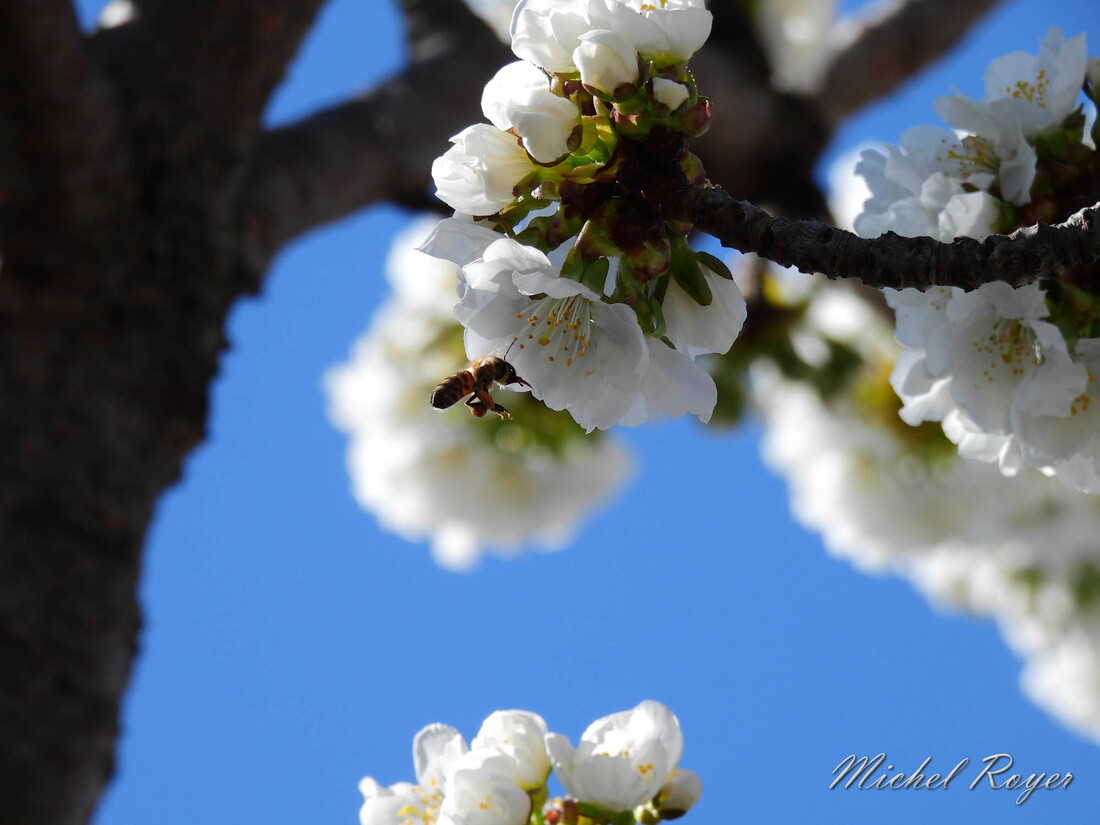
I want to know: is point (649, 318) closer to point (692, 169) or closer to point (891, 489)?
point (692, 169)

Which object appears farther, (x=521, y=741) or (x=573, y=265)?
(x=521, y=741)

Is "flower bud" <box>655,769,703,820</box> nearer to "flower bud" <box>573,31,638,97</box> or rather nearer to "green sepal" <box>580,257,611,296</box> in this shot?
"green sepal" <box>580,257,611,296</box>

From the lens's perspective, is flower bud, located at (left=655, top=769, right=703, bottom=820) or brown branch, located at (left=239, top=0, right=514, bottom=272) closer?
flower bud, located at (left=655, top=769, right=703, bottom=820)

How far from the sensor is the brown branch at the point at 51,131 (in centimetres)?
155

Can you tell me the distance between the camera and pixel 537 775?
816 mm

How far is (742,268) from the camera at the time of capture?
317cm

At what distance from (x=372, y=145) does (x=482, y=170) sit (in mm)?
1511

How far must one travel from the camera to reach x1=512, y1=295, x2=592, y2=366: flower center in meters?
0.74

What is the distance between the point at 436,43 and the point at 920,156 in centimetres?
193

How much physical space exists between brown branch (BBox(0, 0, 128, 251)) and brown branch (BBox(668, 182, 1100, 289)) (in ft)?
3.99

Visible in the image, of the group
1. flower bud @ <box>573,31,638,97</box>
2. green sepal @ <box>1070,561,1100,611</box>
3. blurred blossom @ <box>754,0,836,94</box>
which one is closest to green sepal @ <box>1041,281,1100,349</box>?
flower bud @ <box>573,31,638,97</box>

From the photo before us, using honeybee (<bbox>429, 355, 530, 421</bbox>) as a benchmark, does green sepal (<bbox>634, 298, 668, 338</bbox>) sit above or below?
above

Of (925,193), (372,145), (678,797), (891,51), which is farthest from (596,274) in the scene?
(891,51)

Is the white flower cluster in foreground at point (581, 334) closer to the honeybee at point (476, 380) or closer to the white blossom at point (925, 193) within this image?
the honeybee at point (476, 380)
